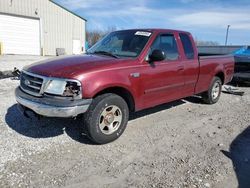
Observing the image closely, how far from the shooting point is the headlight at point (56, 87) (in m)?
3.78

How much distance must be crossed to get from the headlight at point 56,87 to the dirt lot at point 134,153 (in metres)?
0.93

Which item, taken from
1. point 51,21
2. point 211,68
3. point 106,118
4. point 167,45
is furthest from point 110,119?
point 51,21

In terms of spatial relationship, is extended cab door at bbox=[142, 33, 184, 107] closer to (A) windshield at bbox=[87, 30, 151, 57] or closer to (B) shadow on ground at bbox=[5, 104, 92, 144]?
(A) windshield at bbox=[87, 30, 151, 57]

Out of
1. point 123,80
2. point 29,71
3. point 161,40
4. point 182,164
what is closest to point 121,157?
point 182,164

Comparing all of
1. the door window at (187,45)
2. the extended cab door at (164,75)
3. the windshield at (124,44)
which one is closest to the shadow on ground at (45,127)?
the extended cab door at (164,75)

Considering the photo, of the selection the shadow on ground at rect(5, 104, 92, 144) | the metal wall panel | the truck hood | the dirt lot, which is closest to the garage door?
the metal wall panel

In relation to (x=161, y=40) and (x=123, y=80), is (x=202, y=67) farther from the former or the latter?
(x=123, y=80)

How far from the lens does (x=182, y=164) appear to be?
3.75m

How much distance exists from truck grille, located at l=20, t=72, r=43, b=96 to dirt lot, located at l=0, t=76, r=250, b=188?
828 mm

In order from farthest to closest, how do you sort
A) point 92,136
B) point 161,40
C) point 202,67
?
point 202,67 → point 161,40 → point 92,136

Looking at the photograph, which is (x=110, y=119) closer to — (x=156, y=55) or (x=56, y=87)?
(x=56, y=87)

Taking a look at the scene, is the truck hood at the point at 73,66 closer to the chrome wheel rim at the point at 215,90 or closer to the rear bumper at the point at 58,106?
the rear bumper at the point at 58,106

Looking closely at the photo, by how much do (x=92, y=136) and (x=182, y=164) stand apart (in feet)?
4.73

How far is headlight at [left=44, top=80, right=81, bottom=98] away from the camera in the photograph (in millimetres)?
3781
